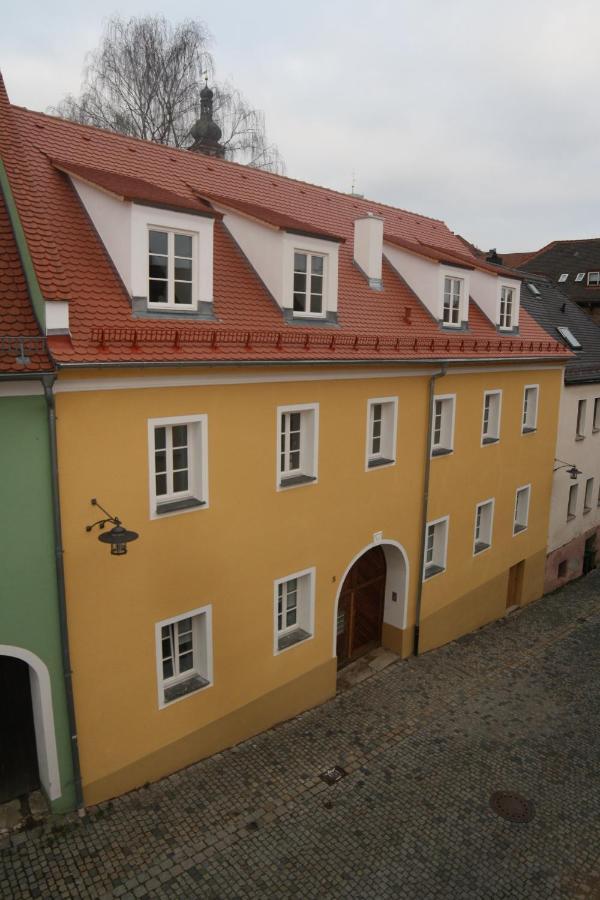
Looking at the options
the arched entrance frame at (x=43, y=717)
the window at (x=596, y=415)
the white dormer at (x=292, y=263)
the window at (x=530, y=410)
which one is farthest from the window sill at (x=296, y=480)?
the window at (x=596, y=415)

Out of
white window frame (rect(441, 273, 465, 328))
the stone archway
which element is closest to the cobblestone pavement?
the stone archway

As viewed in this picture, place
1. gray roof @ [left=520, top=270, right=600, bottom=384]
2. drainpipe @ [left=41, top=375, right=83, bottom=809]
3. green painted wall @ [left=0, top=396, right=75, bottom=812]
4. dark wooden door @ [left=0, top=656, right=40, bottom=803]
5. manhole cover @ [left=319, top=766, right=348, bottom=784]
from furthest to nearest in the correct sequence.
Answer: gray roof @ [left=520, top=270, right=600, bottom=384]
manhole cover @ [left=319, top=766, right=348, bottom=784]
dark wooden door @ [left=0, top=656, right=40, bottom=803]
drainpipe @ [left=41, top=375, right=83, bottom=809]
green painted wall @ [left=0, top=396, right=75, bottom=812]

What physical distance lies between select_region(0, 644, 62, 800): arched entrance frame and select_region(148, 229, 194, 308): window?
5474 mm

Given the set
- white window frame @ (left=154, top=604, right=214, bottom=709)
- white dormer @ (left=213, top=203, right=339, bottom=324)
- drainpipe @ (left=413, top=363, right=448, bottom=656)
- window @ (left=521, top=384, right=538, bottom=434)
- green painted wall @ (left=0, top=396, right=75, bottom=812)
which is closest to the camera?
green painted wall @ (left=0, top=396, right=75, bottom=812)

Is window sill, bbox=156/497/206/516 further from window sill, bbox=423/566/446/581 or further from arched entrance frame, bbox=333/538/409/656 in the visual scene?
window sill, bbox=423/566/446/581

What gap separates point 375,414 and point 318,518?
2833 mm

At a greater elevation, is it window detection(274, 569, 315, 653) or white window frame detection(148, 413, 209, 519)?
white window frame detection(148, 413, 209, 519)

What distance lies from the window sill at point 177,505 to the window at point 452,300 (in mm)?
8785

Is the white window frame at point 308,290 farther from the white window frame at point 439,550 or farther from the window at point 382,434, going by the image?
the white window frame at point 439,550

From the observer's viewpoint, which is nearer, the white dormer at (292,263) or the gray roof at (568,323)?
the white dormer at (292,263)

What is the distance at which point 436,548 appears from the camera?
17.0 meters

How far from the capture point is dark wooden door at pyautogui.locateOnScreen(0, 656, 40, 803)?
996 centimetres

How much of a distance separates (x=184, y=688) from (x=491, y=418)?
37.6 feet

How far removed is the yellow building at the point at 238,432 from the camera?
956 cm
